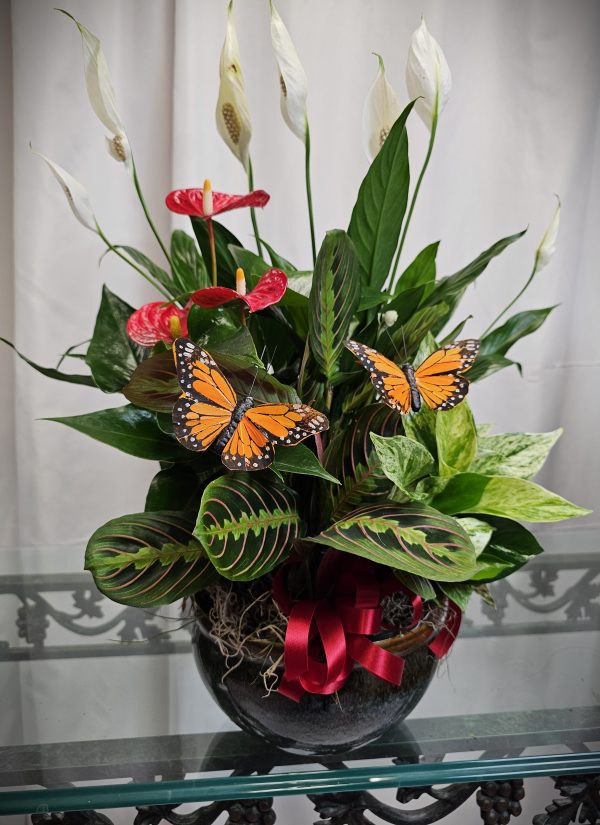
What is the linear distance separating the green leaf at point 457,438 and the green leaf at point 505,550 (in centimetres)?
6

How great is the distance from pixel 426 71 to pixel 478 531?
0.37m

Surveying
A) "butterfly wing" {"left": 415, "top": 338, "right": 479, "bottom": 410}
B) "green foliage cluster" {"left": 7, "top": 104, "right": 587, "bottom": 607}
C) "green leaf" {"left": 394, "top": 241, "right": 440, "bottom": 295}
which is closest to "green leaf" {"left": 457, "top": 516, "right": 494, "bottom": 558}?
"green foliage cluster" {"left": 7, "top": 104, "right": 587, "bottom": 607}

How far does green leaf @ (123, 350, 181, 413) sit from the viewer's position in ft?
1.83

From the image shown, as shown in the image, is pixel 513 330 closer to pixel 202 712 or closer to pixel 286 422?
pixel 286 422

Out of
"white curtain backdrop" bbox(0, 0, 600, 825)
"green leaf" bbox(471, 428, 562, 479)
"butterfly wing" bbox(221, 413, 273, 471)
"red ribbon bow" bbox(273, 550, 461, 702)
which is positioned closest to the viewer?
"butterfly wing" bbox(221, 413, 273, 471)

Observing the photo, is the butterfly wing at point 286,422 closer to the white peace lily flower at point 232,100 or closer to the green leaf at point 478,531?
the green leaf at point 478,531

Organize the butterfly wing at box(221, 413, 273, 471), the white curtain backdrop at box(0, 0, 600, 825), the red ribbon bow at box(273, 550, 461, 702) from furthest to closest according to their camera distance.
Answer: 1. the white curtain backdrop at box(0, 0, 600, 825)
2. the red ribbon bow at box(273, 550, 461, 702)
3. the butterfly wing at box(221, 413, 273, 471)

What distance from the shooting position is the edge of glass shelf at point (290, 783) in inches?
23.9

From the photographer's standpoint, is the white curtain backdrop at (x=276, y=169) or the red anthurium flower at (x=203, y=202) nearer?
the red anthurium flower at (x=203, y=202)

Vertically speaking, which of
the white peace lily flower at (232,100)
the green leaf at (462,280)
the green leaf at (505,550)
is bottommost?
the green leaf at (505,550)

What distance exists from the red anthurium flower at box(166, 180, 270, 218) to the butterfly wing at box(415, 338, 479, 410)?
0.20 m

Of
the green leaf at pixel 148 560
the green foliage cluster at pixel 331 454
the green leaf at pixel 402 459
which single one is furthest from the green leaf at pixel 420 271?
the green leaf at pixel 148 560

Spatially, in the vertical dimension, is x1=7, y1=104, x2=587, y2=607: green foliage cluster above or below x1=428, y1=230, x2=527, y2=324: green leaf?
below

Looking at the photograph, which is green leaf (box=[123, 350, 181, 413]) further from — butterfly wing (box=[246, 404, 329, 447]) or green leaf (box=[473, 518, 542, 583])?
green leaf (box=[473, 518, 542, 583])
